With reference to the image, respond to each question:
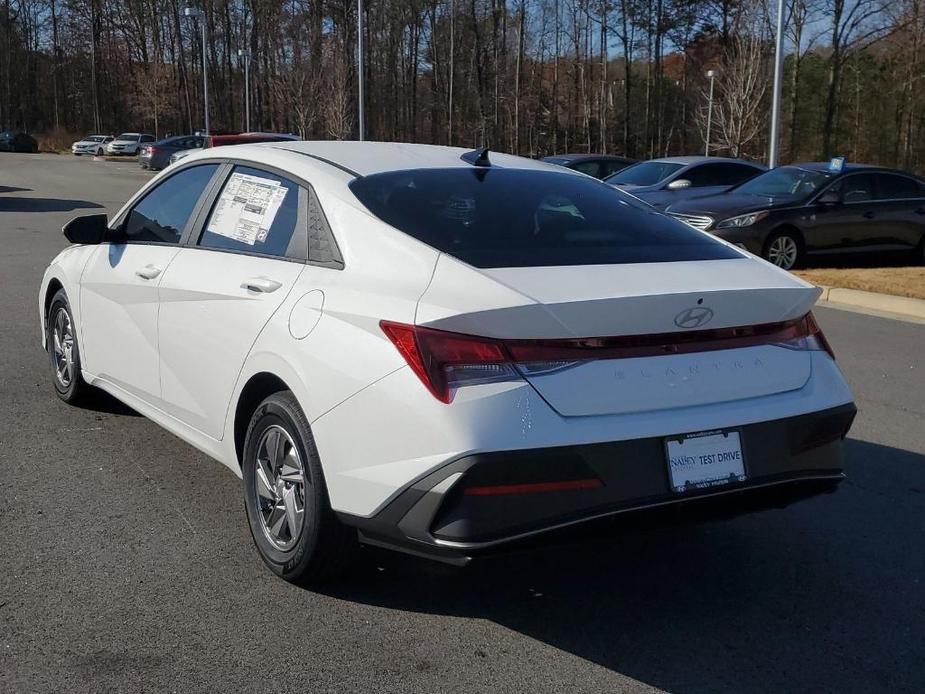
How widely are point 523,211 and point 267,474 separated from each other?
1.39 m

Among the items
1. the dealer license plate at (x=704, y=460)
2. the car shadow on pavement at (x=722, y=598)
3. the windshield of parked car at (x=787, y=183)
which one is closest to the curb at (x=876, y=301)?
the windshield of parked car at (x=787, y=183)

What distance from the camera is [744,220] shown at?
1339 cm

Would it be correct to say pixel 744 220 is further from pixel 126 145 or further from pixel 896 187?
pixel 126 145

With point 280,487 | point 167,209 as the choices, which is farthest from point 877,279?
point 280,487

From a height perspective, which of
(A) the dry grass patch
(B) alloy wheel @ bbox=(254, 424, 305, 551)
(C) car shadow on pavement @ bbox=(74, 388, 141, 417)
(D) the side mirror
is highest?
(D) the side mirror

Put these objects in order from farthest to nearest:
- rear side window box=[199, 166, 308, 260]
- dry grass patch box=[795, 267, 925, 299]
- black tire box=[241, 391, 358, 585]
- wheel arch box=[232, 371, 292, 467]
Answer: dry grass patch box=[795, 267, 925, 299] → rear side window box=[199, 166, 308, 260] → wheel arch box=[232, 371, 292, 467] → black tire box=[241, 391, 358, 585]

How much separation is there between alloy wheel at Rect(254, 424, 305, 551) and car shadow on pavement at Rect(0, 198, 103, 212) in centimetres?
1939

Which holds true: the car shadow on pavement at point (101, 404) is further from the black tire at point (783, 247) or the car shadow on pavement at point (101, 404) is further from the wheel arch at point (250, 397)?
the black tire at point (783, 247)

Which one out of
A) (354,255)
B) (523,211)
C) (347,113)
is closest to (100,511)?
(354,255)

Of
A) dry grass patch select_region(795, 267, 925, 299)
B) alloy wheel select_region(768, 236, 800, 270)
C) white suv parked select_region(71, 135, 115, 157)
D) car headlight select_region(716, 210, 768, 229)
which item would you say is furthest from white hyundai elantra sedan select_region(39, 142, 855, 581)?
white suv parked select_region(71, 135, 115, 157)

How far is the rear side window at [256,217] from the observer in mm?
4070

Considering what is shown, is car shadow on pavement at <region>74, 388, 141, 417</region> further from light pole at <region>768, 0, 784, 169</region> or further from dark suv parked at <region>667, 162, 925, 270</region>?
light pole at <region>768, 0, 784, 169</region>

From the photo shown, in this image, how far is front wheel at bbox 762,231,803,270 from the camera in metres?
13.5

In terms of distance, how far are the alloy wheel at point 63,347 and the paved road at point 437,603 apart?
777mm
